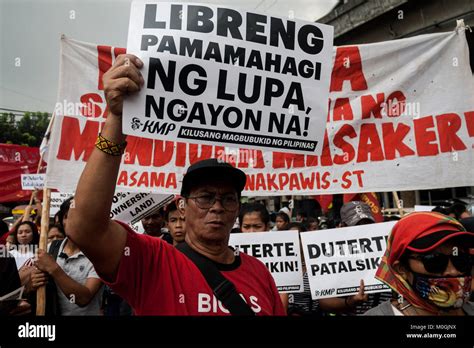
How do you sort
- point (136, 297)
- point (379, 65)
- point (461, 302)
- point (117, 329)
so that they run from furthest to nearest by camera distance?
point (379, 65), point (461, 302), point (136, 297), point (117, 329)

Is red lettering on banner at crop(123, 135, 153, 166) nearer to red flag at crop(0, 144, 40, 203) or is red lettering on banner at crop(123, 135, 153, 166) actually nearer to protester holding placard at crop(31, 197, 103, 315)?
protester holding placard at crop(31, 197, 103, 315)

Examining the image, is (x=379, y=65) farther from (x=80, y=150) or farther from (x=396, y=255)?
(x=80, y=150)

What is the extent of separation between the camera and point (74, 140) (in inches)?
124

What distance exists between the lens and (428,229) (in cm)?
165

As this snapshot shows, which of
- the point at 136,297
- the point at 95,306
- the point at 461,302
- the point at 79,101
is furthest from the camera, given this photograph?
the point at 79,101

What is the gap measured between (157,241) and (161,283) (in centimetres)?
15

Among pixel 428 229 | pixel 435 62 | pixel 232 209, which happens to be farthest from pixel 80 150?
pixel 435 62

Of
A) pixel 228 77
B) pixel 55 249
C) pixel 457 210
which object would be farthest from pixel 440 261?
pixel 457 210

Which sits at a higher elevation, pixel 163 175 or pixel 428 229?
pixel 163 175

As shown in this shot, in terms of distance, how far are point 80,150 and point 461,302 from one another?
2.54 metres

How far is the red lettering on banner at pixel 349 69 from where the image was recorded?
11.1 feet

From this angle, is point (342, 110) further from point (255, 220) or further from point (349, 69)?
point (255, 220)

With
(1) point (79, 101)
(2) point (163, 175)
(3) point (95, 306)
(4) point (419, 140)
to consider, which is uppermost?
(1) point (79, 101)

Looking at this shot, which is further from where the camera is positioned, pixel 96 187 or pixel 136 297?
pixel 136 297
